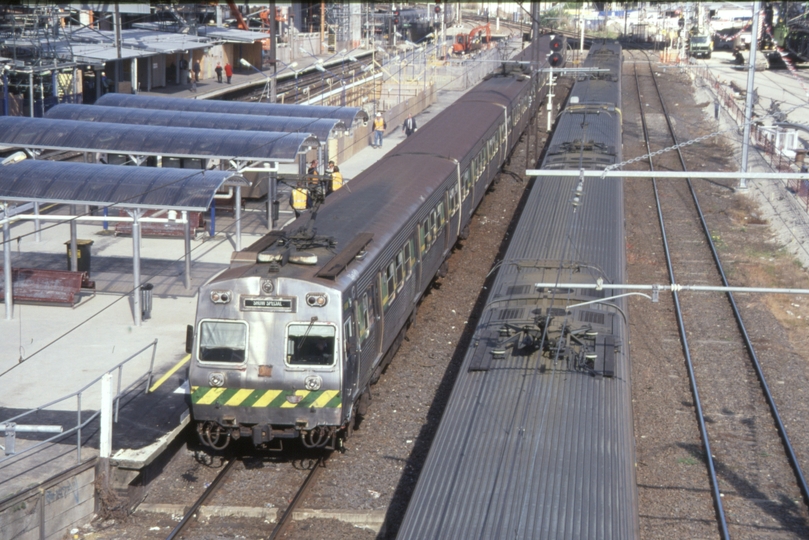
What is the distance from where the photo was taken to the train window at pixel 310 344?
12656 mm

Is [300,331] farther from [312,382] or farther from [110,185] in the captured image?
[110,185]

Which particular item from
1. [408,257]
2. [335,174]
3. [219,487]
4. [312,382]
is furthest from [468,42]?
[219,487]

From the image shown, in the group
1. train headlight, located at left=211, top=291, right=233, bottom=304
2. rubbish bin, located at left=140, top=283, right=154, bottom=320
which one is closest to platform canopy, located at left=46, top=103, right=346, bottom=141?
rubbish bin, located at left=140, top=283, right=154, bottom=320

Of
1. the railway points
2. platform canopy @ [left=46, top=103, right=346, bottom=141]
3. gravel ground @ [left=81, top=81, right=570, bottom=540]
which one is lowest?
gravel ground @ [left=81, top=81, right=570, bottom=540]

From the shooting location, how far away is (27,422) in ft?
45.1

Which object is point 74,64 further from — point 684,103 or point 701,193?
point 684,103

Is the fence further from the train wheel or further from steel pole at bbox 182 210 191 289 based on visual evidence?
the train wheel

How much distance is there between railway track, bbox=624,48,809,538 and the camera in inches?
494

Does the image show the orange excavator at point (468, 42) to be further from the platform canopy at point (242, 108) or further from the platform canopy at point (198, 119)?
the platform canopy at point (198, 119)

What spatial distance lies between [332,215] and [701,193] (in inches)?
785

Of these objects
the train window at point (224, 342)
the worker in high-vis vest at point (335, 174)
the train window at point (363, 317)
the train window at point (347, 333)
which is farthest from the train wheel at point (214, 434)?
the worker in high-vis vest at point (335, 174)

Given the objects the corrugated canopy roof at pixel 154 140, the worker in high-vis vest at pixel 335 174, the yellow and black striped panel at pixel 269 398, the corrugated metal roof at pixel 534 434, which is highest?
the corrugated canopy roof at pixel 154 140

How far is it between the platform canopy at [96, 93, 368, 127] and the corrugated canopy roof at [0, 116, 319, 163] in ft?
13.8

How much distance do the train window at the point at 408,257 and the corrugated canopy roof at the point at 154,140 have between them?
710 cm
